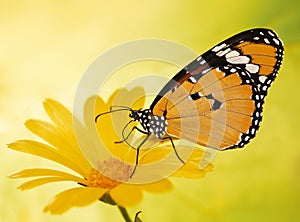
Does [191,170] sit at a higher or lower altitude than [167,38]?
lower

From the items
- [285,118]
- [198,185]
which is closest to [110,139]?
[198,185]

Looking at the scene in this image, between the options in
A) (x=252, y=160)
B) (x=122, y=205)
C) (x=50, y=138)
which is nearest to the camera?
(x=122, y=205)

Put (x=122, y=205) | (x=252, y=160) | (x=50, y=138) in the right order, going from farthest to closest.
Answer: (x=252, y=160)
(x=50, y=138)
(x=122, y=205)

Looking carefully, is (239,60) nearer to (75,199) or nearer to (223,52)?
(223,52)

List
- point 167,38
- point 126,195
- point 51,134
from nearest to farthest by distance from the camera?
point 126,195
point 51,134
point 167,38

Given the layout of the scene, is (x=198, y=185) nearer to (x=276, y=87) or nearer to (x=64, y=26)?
(x=276, y=87)

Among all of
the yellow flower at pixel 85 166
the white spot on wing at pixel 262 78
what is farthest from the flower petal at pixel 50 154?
the white spot on wing at pixel 262 78

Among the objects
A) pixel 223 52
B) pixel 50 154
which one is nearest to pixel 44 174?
pixel 50 154
